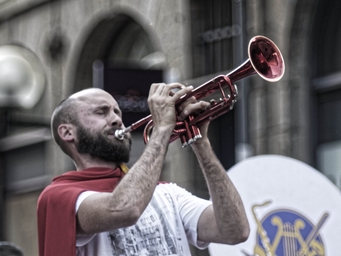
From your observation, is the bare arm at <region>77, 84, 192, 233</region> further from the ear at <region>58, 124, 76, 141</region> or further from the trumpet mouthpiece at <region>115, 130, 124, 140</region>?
the ear at <region>58, 124, 76, 141</region>

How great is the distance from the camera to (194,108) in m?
3.78

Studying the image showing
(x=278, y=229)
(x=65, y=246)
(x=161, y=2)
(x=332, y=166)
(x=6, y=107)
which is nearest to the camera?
(x=65, y=246)

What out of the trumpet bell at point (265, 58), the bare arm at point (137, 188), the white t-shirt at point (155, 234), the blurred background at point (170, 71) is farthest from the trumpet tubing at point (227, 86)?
the blurred background at point (170, 71)

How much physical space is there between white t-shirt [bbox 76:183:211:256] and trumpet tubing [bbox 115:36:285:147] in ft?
1.05

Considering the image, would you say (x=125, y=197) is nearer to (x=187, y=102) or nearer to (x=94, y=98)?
(x=187, y=102)

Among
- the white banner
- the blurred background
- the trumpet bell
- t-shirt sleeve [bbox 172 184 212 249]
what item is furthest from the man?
the blurred background

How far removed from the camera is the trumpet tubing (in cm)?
384

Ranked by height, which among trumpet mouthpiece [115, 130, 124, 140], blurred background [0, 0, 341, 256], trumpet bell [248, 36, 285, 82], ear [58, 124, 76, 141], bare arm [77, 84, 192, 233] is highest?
blurred background [0, 0, 341, 256]

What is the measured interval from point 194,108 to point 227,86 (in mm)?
225

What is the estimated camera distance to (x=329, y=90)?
7902 mm

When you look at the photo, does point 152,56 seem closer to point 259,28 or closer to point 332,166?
point 259,28

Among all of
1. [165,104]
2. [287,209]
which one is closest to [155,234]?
[165,104]

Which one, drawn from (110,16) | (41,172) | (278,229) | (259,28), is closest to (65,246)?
(278,229)

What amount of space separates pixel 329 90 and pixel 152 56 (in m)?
3.15
